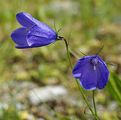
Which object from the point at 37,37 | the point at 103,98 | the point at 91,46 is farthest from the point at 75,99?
the point at 37,37

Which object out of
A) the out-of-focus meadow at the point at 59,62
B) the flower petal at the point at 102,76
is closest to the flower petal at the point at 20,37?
the out-of-focus meadow at the point at 59,62

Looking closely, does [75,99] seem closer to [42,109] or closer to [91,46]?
[42,109]

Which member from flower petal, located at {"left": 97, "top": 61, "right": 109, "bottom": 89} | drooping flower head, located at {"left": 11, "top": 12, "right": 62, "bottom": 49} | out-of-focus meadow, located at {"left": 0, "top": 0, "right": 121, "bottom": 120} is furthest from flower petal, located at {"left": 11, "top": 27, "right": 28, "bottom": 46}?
flower petal, located at {"left": 97, "top": 61, "right": 109, "bottom": 89}

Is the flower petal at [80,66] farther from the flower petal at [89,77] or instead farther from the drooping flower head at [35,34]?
the drooping flower head at [35,34]

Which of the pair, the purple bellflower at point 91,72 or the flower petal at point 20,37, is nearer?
the purple bellflower at point 91,72

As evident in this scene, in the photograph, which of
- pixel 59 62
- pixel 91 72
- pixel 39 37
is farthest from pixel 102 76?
pixel 59 62

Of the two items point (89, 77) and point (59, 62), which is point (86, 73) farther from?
point (59, 62)
